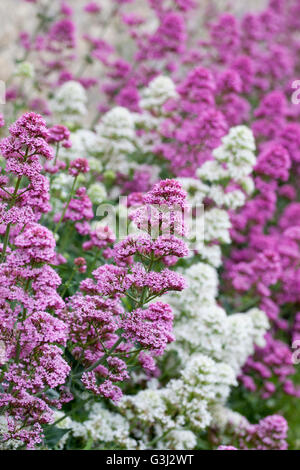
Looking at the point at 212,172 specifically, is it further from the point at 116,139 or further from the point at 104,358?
the point at 104,358

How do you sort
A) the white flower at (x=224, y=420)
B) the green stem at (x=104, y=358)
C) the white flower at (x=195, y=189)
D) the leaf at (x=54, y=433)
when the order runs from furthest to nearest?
the white flower at (x=195, y=189) → the white flower at (x=224, y=420) → the leaf at (x=54, y=433) → the green stem at (x=104, y=358)

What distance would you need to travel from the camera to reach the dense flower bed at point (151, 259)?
2.64 m

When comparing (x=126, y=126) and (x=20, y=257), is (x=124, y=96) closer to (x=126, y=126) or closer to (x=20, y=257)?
(x=126, y=126)

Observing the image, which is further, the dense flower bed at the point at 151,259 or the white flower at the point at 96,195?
the white flower at the point at 96,195

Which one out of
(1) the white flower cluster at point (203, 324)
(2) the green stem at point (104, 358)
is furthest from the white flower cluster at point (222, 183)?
(2) the green stem at point (104, 358)

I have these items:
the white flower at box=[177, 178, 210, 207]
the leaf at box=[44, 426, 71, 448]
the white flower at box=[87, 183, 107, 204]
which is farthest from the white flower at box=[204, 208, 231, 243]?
the leaf at box=[44, 426, 71, 448]

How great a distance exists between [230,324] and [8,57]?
236 inches

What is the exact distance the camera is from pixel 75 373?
313cm

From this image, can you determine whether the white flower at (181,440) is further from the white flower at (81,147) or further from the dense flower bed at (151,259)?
the white flower at (81,147)

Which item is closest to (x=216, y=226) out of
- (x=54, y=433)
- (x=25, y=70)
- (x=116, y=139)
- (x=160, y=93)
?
(x=116, y=139)

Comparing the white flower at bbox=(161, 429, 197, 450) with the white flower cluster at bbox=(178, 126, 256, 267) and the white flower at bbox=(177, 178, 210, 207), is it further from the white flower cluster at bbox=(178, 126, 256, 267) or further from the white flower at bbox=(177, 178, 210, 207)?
the white flower at bbox=(177, 178, 210, 207)

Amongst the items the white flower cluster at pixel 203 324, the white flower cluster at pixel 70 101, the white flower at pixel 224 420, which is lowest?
the white flower at pixel 224 420

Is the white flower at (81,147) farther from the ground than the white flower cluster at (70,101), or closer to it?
closer to it

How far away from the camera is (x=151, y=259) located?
105 inches
